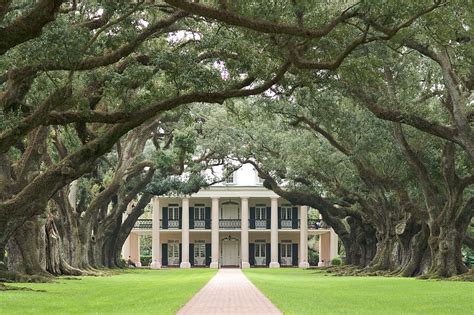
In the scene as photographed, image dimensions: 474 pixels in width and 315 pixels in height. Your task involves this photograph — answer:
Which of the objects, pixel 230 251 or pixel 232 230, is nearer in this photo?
pixel 232 230

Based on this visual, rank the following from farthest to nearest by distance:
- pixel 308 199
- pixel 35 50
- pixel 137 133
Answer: pixel 308 199
pixel 137 133
pixel 35 50

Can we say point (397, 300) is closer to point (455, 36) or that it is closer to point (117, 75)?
point (455, 36)

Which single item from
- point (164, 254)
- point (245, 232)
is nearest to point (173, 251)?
point (164, 254)

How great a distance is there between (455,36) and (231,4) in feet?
23.7

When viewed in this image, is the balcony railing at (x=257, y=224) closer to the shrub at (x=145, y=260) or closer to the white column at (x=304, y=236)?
the white column at (x=304, y=236)

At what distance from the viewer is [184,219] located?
67.8m

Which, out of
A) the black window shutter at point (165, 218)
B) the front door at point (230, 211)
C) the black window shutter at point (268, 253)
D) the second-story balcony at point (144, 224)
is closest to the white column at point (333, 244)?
the black window shutter at point (268, 253)

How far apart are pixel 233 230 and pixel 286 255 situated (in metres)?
5.41

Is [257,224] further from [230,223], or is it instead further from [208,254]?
[208,254]

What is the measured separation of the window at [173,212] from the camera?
70375mm

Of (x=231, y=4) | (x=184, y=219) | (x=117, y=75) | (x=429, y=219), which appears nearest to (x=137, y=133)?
(x=429, y=219)

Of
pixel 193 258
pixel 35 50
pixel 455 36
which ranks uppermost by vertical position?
pixel 455 36

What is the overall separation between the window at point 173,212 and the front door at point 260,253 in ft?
25.5

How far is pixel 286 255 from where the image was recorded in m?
69.9
